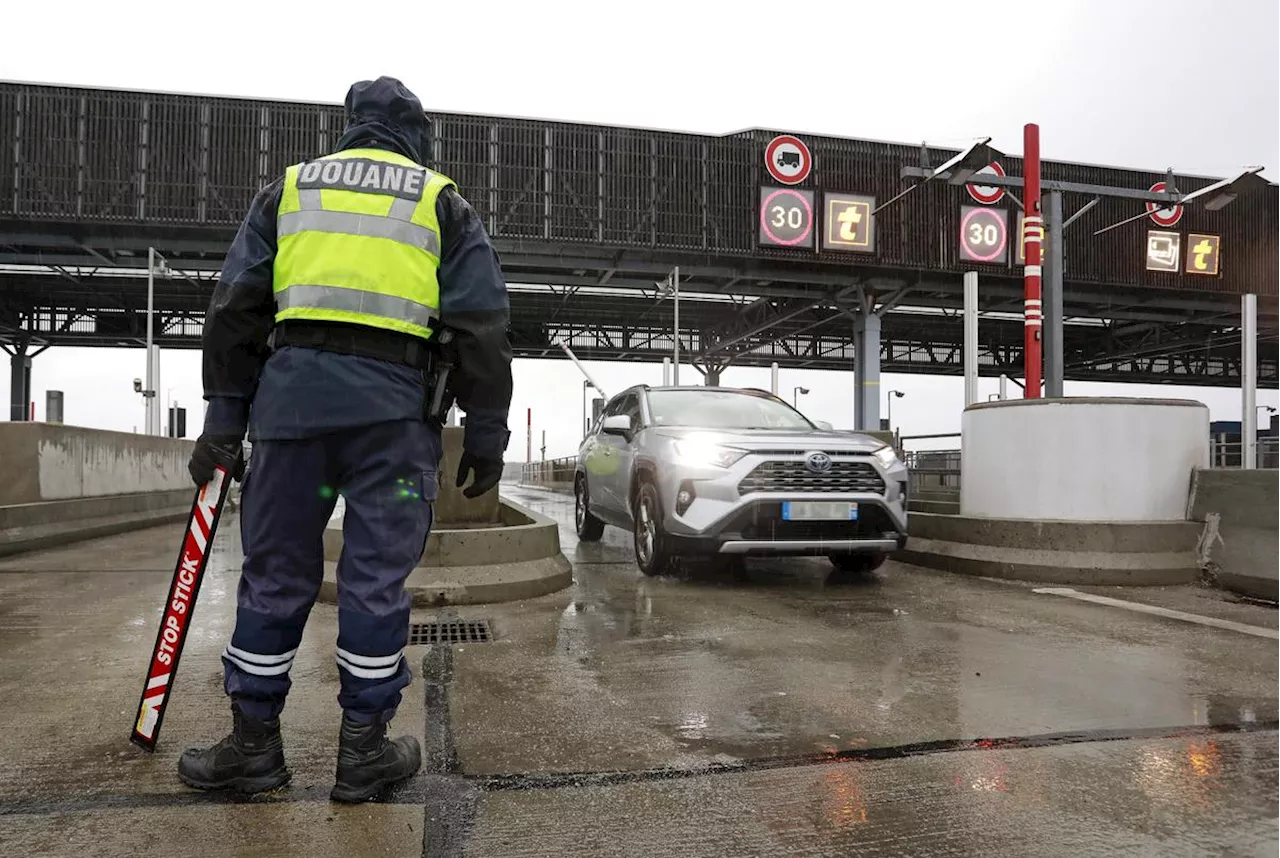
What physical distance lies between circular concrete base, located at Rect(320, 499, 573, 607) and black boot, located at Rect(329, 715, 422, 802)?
2.51 meters

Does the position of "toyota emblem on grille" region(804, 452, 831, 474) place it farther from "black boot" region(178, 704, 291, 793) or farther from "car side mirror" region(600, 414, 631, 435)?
"black boot" region(178, 704, 291, 793)

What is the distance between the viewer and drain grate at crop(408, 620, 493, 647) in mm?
4031

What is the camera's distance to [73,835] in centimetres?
195

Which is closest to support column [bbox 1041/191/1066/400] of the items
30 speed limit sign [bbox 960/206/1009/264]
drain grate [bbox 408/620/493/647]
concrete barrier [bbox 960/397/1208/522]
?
concrete barrier [bbox 960/397/1208/522]

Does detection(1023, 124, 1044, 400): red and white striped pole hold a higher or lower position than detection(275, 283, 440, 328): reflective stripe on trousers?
higher

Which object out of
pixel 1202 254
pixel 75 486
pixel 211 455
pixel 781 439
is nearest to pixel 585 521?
pixel 781 439

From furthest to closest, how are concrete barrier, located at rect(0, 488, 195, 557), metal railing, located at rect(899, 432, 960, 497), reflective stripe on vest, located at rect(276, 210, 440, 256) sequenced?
metal railing, located at rect(899, 432, 960, 497) < concrete barrier, located at rect(0, 488, 195, 557) < reflective stripe on vest, located at rect(276, 210, 440, 256)

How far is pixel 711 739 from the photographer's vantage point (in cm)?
265

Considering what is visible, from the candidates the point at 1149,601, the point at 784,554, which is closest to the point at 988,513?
the point at 1149,601

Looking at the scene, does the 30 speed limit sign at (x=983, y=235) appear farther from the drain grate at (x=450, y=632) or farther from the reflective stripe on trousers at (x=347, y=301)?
the reflective stripe on trousers at (x=347, y=301)

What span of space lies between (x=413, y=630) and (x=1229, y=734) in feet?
11.5

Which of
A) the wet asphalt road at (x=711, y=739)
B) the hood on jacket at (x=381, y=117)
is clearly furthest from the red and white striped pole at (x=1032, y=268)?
the hood on jacket at (x=381, y=117)

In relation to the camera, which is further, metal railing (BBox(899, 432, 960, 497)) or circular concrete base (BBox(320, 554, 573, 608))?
metal railing (BBox(899, 432, 960, 497))

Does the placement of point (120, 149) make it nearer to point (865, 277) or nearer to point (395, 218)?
point (865, 277)
